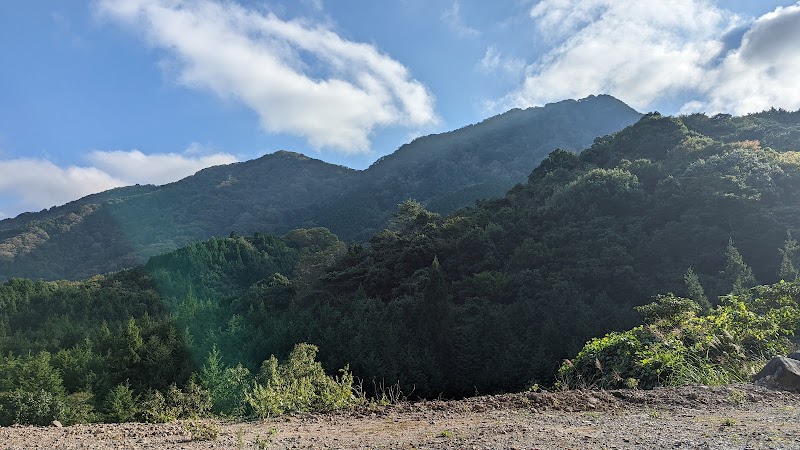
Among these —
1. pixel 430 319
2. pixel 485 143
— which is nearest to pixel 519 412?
pixel 430 319

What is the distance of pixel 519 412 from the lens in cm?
488

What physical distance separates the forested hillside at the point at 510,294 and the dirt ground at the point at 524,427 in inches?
48.4

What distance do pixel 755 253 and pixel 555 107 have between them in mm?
108563

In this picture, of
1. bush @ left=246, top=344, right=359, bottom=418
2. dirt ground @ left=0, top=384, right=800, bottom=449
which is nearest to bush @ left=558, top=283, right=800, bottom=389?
dirt ground @ left=0, top=384, right=800, bottom=449

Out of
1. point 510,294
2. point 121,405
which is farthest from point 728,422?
point 510,294

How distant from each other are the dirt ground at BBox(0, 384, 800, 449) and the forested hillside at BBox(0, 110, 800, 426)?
48.4 inches

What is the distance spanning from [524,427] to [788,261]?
17205 millimetres

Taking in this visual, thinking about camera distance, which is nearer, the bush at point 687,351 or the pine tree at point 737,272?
the bush at point 687,351

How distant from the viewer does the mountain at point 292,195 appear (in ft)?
254

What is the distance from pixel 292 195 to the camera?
378ft

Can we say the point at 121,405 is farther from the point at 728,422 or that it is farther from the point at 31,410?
the point at 728,422

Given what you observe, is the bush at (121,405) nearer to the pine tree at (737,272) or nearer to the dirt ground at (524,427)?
the dirt ground at (524,427)

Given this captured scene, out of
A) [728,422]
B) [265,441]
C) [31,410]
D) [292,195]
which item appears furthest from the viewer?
[292,195]

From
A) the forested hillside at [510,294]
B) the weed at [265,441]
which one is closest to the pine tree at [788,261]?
the forested hillside at [510,294]
